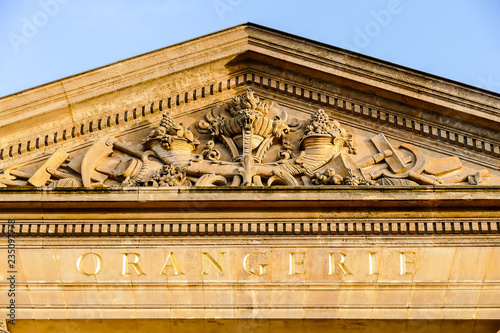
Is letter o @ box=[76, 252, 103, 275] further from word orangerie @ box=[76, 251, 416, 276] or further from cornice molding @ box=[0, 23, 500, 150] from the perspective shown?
cornice molding @ box=[0, 23, 500, 150]

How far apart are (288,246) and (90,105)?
3966 millimetres

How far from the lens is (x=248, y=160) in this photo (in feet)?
55.0

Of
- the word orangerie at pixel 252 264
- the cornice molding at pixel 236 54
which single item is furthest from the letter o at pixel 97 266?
the cornice molding at pixel 236 54

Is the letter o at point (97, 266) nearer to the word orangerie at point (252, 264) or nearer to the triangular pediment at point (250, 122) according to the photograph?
the word orangerie at point (252, 264)

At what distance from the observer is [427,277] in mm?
15734

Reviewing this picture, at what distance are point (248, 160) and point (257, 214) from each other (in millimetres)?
1022

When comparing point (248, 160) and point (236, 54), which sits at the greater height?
point (236, 54)

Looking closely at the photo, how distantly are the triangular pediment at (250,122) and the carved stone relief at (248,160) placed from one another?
0.07 ft

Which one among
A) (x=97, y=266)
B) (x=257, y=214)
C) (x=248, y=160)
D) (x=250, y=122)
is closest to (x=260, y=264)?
(x=257, y=214)

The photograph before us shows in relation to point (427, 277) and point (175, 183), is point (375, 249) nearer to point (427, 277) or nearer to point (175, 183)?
point (427, 277)

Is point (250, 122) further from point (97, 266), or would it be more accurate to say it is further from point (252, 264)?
point (97, 266)

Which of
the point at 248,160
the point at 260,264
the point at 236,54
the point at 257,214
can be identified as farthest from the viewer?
the point at 236,54

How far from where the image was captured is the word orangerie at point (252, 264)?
15805 mm

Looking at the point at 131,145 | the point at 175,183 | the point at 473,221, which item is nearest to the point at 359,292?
the point at 473,221
